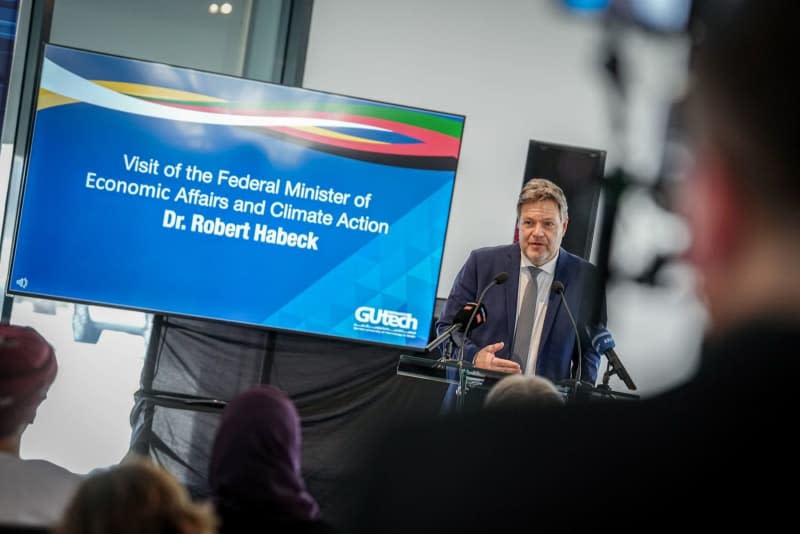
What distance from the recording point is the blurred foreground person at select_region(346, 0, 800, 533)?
384 mm

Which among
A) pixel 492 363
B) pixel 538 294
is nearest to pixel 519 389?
pixel 492 363

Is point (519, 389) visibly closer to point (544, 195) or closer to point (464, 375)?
point (464, 375)

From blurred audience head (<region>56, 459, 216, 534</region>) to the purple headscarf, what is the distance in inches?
33.6

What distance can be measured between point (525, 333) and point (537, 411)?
13.3ft

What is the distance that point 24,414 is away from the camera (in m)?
2.62

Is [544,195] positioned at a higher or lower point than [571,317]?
higher

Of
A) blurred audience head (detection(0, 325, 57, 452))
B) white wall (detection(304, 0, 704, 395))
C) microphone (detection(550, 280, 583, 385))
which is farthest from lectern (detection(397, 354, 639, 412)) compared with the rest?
white wall (detection(304, 0, 704, 395))

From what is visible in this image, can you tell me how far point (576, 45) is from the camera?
645 cm

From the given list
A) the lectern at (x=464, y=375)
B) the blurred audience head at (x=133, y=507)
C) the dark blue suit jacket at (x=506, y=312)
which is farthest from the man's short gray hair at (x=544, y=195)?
the blurred audience head at (x=133, y=507)

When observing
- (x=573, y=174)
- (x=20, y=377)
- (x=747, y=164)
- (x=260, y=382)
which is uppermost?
(x=573, y=174)

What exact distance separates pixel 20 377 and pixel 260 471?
27.5 inches

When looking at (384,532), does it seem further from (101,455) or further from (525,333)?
(101,455)

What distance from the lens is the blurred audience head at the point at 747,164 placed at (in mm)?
402

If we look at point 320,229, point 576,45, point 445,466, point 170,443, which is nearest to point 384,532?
point 445,466
